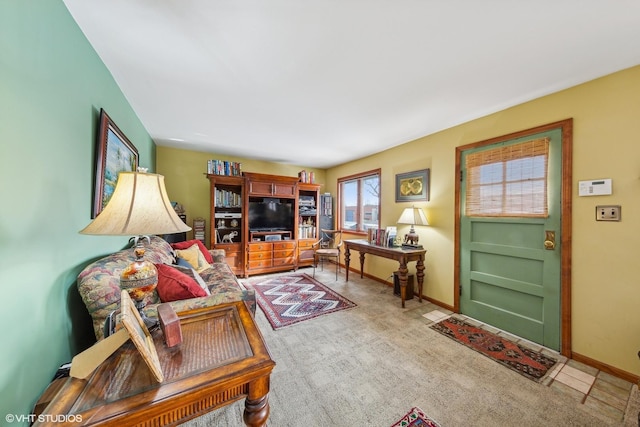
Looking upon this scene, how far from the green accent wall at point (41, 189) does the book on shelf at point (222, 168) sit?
7.62 feet

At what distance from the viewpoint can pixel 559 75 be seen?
1771 mm

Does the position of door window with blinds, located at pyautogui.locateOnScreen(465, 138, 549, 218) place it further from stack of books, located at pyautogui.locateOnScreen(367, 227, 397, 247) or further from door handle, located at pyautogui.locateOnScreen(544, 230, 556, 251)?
stack of books, located at pyautogui.locateOnScreen(367, 227, 397, 247)

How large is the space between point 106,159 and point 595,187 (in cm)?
Result: 383

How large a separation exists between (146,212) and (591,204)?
3138 mm

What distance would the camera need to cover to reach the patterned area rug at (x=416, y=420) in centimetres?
130

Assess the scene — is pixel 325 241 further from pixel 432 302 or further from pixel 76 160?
pixel 76 160

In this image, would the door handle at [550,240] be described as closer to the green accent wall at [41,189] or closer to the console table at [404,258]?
the console table at [404,258]

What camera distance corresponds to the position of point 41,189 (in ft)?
3.34

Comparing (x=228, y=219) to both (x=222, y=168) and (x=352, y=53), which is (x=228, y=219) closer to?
(x=222, y=168)

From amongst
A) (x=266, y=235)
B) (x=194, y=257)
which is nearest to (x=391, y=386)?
(x=194, y=257)

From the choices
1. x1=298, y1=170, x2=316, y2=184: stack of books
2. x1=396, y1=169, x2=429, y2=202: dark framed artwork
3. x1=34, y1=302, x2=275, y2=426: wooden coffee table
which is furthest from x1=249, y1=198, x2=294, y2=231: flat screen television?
x1=34, y1=302, x2=275, y2=426: wooden coffee table

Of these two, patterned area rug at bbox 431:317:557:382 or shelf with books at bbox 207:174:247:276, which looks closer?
patterned area rug at bbox 431:317:557:382

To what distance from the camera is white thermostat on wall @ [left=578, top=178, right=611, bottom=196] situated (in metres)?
1.76

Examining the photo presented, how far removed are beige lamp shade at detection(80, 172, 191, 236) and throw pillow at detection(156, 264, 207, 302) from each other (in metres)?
0.57
